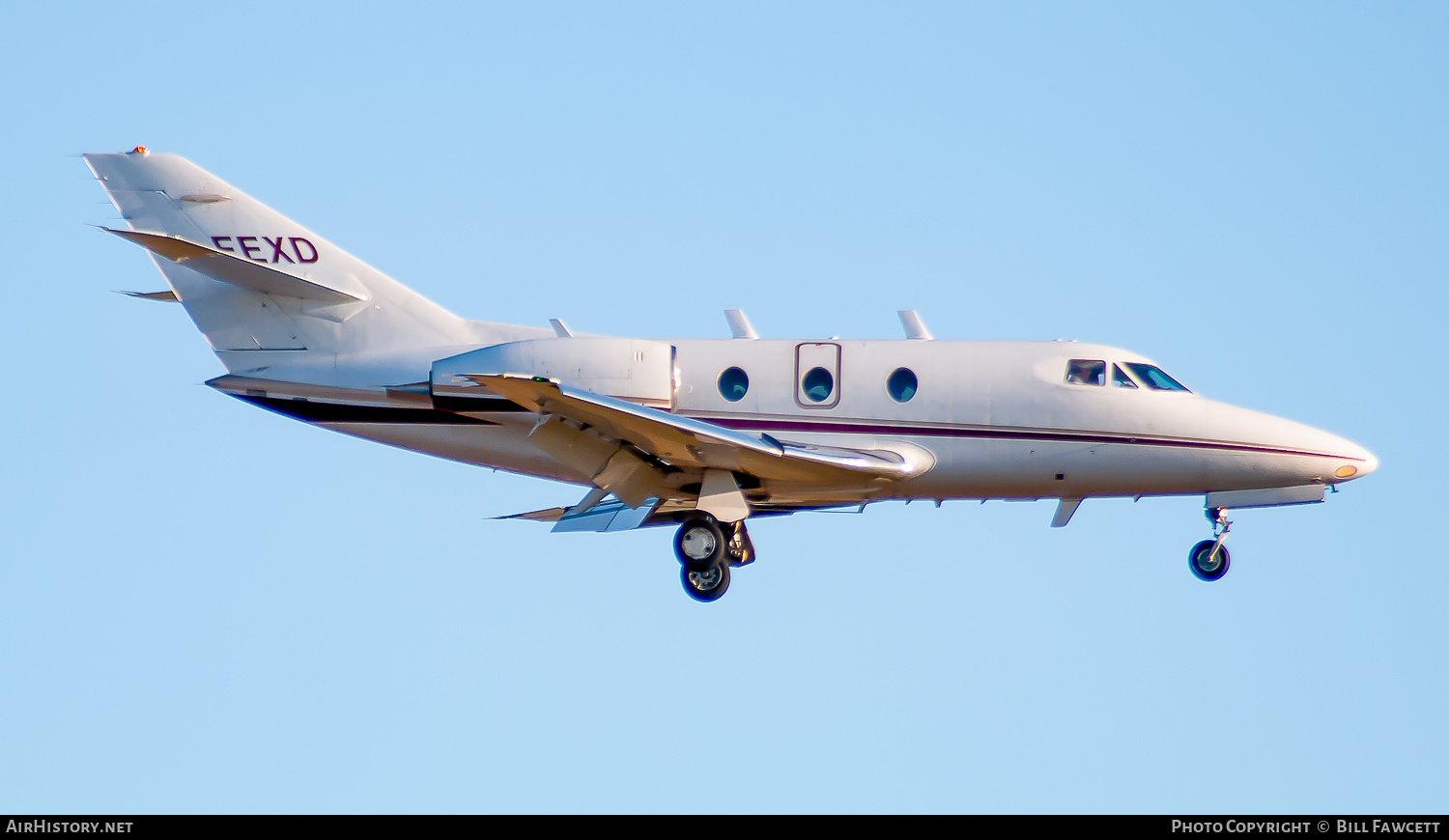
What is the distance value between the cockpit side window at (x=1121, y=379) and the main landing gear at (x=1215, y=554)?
206cm

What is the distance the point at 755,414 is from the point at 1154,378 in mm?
5255

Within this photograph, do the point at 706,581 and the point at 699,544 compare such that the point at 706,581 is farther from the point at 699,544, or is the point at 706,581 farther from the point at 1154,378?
the point at 1154,378

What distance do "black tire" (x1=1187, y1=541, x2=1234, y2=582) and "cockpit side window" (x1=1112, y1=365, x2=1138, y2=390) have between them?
94.9 inches

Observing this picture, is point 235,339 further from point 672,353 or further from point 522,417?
point 672,353

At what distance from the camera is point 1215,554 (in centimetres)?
2073

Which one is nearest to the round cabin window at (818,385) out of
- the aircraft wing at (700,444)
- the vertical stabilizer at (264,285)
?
the aircraft wing at (700,444)

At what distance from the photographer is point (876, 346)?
20.4 m

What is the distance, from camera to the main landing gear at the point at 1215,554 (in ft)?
68.0

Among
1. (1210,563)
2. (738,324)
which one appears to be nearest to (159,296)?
(738,324)

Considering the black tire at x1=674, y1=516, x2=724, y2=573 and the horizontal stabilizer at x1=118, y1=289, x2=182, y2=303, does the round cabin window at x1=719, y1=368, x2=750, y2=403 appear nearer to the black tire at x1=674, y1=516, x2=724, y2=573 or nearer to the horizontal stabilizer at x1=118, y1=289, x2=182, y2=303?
the black tire at x1=674, y1=516, x2=724, y2=573

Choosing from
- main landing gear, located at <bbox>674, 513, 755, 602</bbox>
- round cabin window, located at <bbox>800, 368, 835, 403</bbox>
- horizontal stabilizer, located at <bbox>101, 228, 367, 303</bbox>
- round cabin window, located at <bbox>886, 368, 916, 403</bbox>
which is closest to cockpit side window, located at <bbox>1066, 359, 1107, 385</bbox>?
round cabin window, located at <bbox>886, 368, 916, 403</bbox>

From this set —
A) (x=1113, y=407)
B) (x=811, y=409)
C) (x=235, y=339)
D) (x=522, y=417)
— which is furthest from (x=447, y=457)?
(x=1113, y=407)

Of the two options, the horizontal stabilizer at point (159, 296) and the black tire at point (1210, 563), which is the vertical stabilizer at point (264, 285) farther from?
the black tire at point (1210, 563)

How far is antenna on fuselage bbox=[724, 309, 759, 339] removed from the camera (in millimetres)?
21172
